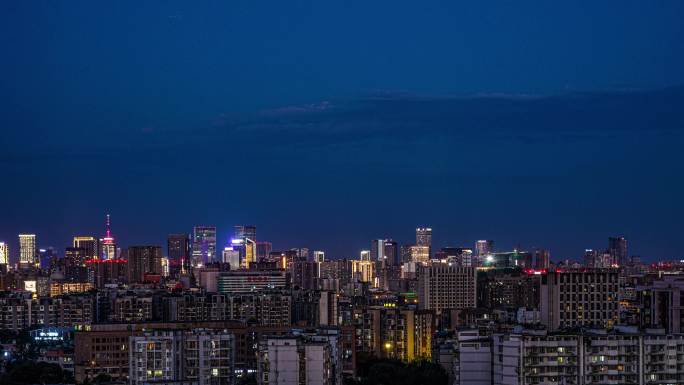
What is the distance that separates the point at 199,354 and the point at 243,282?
7214 cm

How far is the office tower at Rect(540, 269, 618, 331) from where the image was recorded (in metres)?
60.5

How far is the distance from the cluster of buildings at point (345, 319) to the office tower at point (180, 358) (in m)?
0.05

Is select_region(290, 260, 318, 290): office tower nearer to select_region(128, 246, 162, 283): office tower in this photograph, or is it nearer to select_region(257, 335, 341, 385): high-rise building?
select_region(128, 246, 162, 283): office tower

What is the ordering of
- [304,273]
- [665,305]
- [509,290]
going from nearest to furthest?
[665,305] < [509,290] < [304,273]

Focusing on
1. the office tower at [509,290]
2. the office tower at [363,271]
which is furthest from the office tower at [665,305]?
the office tower at [363,271]

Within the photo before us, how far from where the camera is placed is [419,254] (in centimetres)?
14812

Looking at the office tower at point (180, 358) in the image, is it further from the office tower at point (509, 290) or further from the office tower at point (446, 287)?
the office tower at point (446, 287)

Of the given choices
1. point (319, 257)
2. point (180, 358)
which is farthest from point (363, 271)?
point (180, 358)

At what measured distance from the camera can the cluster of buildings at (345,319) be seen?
39844mm

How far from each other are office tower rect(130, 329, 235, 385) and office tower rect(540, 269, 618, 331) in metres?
17.6

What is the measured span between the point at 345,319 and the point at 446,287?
96.1ft

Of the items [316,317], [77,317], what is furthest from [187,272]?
[316,317]

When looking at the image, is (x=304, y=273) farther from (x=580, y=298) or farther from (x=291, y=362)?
(x=291, y=362)

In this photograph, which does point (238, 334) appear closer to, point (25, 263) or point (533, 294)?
point (533, 294)
